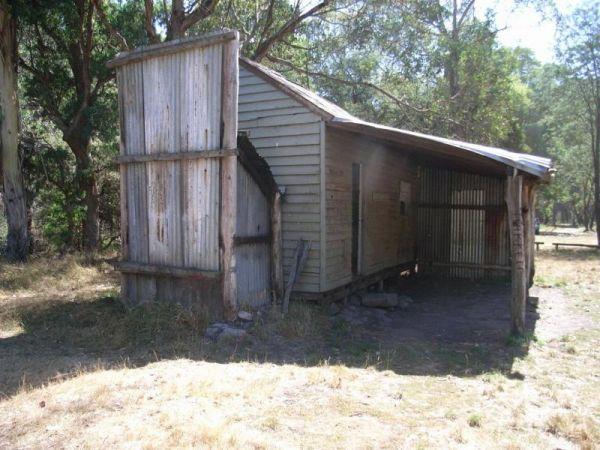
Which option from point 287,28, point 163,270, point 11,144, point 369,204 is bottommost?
point 163,270

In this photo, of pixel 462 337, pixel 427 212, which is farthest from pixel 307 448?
pixel 427 212

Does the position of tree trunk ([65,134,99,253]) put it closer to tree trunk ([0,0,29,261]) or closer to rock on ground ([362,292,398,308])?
tree trunk ([0,0,29,261])

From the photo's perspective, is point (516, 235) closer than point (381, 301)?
Yes

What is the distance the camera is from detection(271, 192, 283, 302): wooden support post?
8297mm

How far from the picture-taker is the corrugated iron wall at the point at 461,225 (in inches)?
513

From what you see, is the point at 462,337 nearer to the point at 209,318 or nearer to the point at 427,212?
the point at 209,318

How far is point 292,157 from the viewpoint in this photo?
8672 mm

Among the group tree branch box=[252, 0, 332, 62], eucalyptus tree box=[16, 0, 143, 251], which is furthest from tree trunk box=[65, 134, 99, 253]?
tree branch box=[252, 0, 332, 62]

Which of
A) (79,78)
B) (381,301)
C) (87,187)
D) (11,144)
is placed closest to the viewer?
(381,301)

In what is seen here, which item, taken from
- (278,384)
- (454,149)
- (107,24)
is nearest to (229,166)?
(454,149)

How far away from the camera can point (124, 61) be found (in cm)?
802

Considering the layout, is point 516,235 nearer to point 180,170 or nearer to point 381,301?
point 381,301

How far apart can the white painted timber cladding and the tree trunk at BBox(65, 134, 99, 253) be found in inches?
297

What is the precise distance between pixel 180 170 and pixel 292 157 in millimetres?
2037
